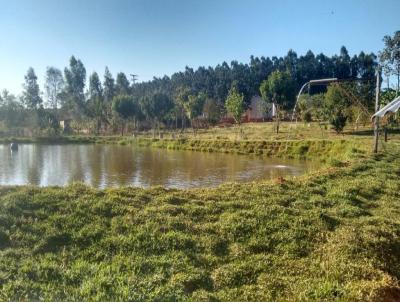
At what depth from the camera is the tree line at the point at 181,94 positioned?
5003 cm

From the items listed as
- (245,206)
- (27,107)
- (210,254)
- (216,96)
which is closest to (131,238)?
(210,254)

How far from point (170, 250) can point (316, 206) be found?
4.78 meters

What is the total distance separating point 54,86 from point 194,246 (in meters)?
85.7

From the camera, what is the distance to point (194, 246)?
7.16 meters

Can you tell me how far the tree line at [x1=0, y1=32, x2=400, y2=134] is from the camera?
50.0 meters

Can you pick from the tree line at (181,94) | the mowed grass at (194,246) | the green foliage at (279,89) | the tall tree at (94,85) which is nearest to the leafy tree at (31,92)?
the tree line at (181,94)

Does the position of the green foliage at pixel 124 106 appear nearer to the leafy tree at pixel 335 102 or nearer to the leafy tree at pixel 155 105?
the leafy tree at pixel 155 105

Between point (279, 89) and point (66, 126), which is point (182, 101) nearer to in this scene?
point (279, 89)

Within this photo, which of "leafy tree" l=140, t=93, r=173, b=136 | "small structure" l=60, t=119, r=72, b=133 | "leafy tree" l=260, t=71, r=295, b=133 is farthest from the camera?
"small structure" l=60, t=119, r=72, b=133

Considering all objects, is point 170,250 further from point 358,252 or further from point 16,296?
Result: point 358,252

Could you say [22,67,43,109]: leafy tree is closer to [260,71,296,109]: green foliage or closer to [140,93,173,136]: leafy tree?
[140,93,173,136]: leafy tree

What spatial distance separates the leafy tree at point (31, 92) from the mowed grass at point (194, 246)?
68036 mm

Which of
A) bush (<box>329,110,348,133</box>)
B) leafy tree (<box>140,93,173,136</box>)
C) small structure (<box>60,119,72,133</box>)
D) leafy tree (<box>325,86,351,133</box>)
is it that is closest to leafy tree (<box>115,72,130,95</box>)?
small structure (<box>60,119,72,133</box>)

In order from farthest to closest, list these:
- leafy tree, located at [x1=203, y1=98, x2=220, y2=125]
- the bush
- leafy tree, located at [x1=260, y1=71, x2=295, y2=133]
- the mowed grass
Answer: leafy tree, located at [x1=203, y1=98, x2=220, y2=125] < leafy tree, located at [x1=260, y1=71, x2=295, y2=133] < the bush < the mowed grass
